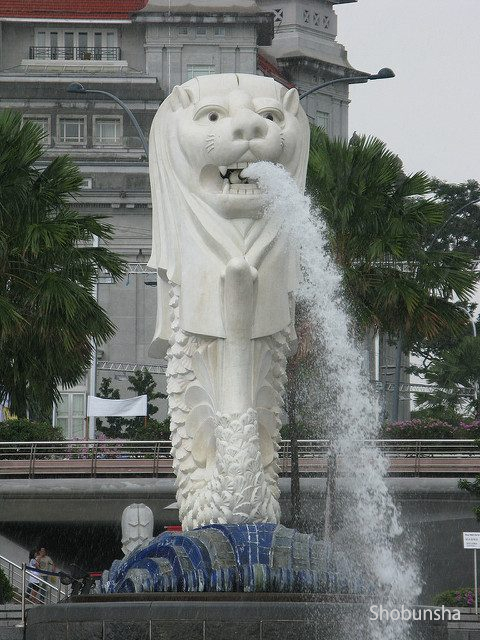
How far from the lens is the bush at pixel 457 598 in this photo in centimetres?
2309

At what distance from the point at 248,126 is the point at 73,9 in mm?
56666

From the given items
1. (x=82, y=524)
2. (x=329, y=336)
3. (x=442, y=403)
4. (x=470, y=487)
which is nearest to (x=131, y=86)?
(x=442, y=403)

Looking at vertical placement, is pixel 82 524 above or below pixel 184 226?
below

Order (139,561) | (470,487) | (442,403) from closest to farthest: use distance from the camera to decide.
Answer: (139,561) < (470,487) < (442,403)

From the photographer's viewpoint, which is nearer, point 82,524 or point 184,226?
point 184,226

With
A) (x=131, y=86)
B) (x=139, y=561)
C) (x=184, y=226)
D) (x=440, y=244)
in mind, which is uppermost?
(x=131, y=86)

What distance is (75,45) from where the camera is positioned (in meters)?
71.4

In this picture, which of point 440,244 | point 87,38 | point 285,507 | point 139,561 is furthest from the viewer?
point 87,38

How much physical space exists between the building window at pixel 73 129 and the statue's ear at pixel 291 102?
51.9 m

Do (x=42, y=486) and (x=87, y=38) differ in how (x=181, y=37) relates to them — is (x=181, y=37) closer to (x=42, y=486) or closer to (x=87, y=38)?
(x=87, y=38)

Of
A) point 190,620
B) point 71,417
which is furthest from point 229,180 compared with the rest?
point 71,417

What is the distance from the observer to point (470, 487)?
82.8ft

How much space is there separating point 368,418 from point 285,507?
1142 centimetres

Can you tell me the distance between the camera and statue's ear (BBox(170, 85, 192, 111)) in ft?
54.5
